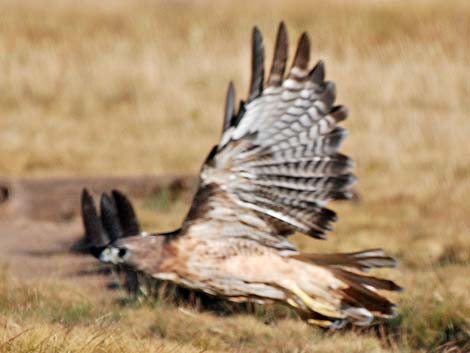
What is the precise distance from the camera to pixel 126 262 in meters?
6.23

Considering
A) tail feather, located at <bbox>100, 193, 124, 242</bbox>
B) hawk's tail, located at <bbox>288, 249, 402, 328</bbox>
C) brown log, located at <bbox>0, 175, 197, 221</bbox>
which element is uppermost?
tail feather, located at <bbox>100, 193, 124, 242</bbox>

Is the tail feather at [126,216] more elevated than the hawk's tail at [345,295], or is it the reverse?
the tail feather at [126,216]

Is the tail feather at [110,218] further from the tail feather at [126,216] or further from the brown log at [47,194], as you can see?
the brown log at [47,194]

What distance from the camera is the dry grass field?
253 inches

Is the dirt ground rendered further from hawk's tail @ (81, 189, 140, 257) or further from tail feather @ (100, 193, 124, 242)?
tail feather @ (100, 193, 124, 242)

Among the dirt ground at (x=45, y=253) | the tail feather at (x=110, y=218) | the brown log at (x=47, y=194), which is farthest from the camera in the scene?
the brown log at (x=47, y=194)

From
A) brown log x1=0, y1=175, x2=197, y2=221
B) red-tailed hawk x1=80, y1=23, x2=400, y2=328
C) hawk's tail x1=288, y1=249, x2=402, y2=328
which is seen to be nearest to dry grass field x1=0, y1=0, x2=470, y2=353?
hawk's tail x1=288, y1=249, x2=402, y2=328

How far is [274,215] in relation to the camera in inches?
252

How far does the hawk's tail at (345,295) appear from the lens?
6293 millimetres

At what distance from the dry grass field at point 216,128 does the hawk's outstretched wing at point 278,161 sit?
573mm

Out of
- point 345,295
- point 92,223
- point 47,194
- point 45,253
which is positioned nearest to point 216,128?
point 47,194

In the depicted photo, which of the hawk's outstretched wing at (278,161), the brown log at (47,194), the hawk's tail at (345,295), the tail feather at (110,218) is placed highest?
the hawk's outstretched wing at (278,161)

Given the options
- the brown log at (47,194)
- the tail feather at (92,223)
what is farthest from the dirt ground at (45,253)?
the tail feather at (92,223)

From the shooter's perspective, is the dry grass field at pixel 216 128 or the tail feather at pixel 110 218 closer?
the dry grass field at pixel 216 128
